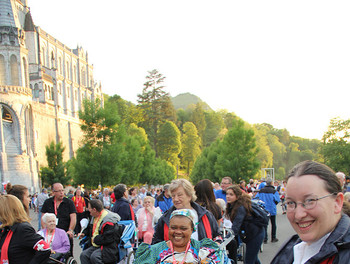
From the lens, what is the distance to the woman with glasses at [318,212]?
1641 mm

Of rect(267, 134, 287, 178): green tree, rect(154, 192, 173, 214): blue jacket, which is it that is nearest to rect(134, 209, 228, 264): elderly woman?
rect(154, 192, 173, 214): blue jacket

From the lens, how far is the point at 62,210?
7.38 m

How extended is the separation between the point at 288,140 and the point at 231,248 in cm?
13181

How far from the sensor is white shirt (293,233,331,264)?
1.71 meters

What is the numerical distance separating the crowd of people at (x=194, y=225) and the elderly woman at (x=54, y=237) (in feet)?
0.06

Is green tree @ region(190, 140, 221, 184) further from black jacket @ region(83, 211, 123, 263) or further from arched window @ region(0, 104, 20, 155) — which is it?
black jacket @ region(83, 211, 123, 263)

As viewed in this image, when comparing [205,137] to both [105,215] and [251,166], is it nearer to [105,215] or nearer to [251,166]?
[251,166]

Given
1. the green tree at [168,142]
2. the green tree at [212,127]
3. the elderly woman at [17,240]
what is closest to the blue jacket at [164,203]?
the elderly woman at [17,240]

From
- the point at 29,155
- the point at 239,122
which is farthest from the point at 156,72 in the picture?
the point at 29,155

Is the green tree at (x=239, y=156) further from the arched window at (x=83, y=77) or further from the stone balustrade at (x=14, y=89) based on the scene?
the arched window at (x=83, y=77)

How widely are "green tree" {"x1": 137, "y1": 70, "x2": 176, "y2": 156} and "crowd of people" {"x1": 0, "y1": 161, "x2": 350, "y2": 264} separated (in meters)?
70.3

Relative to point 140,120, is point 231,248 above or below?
below

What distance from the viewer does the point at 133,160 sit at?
37500 mm

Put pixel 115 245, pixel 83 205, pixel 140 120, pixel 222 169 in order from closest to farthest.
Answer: pixel 115 245
pixel 83 205
pixel 222 169
pixel 140 120
